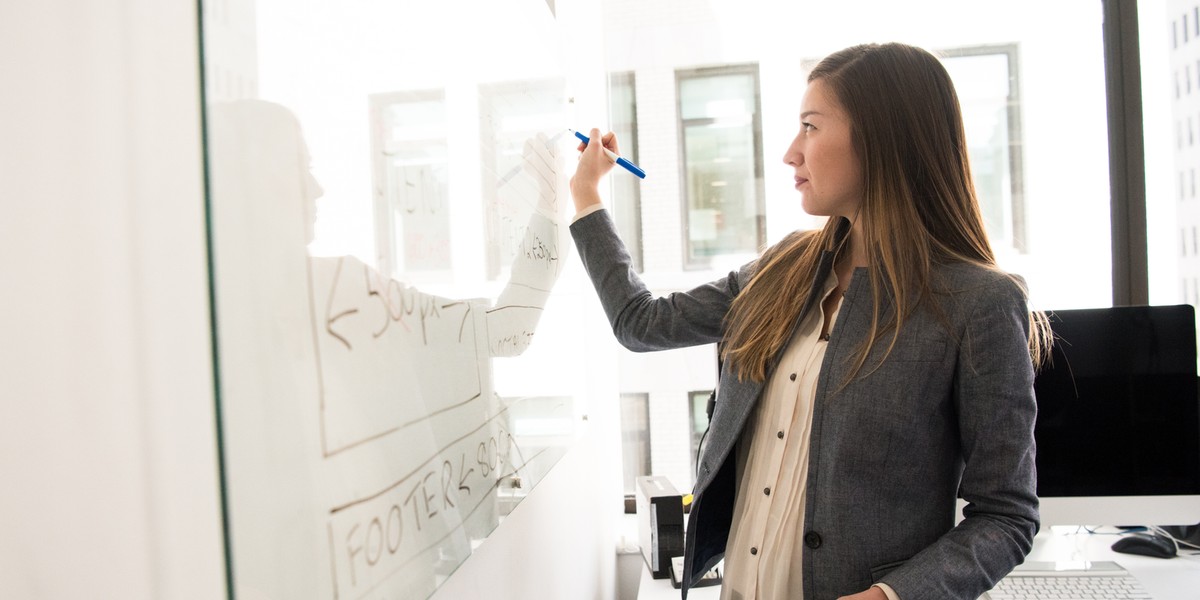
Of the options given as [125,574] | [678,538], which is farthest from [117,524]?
[678,538]

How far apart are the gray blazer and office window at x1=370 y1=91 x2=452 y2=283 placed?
633 millimetres

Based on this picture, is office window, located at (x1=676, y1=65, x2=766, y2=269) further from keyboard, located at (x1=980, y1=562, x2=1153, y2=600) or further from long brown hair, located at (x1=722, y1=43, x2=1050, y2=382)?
long brown hair, located at (x1=722, y1=43, x2=1050, y2=382)

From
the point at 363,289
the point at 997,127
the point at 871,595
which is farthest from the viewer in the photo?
the point at 997,127

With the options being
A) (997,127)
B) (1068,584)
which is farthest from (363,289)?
(997,127)

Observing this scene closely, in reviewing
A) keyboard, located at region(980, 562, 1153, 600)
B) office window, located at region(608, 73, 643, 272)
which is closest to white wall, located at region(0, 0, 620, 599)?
keyboard, located at region(980, 562, 1153, 600)

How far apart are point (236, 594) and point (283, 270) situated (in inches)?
8.1

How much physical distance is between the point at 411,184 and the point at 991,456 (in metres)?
0.85

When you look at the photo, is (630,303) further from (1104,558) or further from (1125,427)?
(1104,558)

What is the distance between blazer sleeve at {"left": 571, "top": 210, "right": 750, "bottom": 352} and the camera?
132 centimetres

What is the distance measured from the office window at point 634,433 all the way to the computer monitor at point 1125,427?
123cm

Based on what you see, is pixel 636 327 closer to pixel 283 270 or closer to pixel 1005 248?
pixel 283 270

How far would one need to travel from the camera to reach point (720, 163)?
8.32 feet

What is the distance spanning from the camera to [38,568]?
367 millimetres

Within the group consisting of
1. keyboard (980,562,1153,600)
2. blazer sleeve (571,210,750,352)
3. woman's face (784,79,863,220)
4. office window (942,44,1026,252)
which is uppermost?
office window (942,44,1026,252)
